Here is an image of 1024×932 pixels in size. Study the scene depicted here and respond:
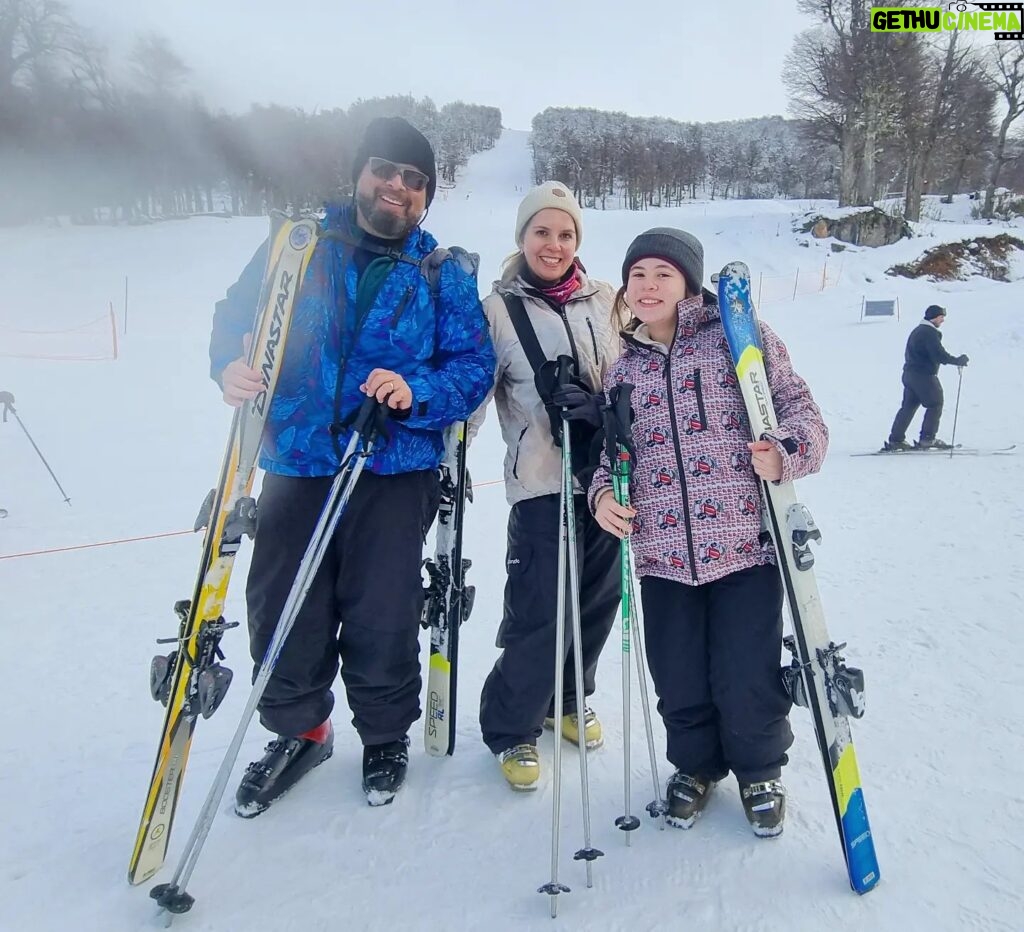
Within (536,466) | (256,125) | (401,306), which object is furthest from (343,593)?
(256,125)

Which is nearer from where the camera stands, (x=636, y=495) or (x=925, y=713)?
(x=636, y=495)

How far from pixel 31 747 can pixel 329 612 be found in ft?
4.60

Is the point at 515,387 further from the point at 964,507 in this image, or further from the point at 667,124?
the point at 667,124

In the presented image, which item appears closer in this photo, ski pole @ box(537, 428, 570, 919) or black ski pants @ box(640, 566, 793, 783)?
ski pole @ box(537, 428, 570, 919)

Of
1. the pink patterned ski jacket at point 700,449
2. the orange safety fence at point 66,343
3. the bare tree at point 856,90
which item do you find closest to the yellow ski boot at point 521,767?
the pink patterned ski jacket at point 700,449

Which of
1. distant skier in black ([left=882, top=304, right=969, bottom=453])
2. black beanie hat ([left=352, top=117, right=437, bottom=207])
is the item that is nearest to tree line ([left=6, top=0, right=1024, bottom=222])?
distant skier in black ([left=882, top=304, right=969, bottom=453])

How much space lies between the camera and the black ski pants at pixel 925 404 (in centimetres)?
781

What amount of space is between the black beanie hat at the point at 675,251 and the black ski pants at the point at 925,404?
6808mm

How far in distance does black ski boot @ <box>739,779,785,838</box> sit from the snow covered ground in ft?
0.14

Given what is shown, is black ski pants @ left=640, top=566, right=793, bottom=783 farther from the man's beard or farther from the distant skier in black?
the distant skier in black

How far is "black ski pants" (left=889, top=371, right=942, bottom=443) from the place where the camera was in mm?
7812

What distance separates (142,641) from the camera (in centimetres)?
351

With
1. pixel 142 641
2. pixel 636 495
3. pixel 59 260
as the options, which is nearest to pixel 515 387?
pixel 636 495

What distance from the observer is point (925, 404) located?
791cm
